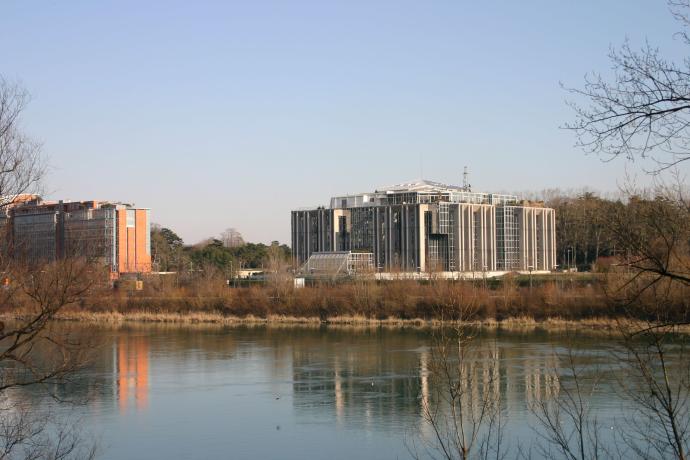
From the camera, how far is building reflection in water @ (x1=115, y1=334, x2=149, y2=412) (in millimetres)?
27814

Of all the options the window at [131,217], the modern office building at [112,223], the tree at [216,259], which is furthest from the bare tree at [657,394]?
the window at [131,217]

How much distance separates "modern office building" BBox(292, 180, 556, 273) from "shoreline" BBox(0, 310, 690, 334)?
30310 millimetres

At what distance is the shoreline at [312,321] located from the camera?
48184 mm

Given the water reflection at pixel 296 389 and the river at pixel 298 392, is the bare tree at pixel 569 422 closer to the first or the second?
the river at pixel 298 392

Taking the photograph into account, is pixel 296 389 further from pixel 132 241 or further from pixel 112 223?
pixel 132 241

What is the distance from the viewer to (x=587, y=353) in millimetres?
34000

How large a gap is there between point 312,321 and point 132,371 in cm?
2331

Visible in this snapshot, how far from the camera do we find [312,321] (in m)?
56.3

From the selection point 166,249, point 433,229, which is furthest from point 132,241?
point 433,229

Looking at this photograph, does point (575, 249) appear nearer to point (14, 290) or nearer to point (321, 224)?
point (321, 224)

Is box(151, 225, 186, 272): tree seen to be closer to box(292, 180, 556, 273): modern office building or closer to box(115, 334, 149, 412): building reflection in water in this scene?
box(292, 180, 556, 273): modern office building

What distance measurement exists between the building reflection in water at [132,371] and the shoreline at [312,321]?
4176 millimetres

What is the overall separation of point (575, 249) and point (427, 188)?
60.5 ft

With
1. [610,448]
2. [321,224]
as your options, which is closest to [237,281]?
[321,224]
